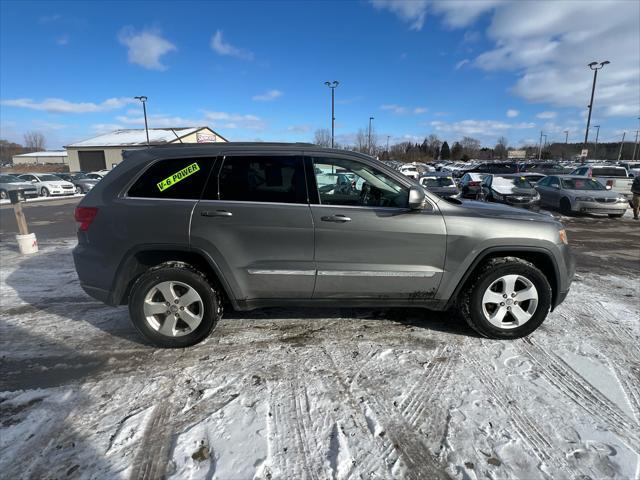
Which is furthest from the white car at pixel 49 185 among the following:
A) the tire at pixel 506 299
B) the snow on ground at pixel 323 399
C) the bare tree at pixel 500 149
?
the bare tree at pixel 500 149

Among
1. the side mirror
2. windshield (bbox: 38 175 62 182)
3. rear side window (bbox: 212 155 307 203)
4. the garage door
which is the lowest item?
windshield (bbox: 38 175 62 182)

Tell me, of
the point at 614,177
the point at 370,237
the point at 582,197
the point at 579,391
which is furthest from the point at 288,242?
the point at 614,177

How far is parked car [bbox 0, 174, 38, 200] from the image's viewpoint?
20406 millimetres

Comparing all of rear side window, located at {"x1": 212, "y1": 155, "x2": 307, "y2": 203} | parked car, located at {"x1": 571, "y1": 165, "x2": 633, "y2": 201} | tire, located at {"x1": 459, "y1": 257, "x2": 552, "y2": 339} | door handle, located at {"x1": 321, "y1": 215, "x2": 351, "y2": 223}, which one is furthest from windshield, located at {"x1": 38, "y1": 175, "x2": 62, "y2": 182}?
parked car, located at {"x1": 571, "y1": 165, "x2": 633, "y2": 201}

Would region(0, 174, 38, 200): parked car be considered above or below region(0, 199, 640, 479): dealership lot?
above

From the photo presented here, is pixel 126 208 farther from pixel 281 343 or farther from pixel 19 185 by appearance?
pixel 19 185

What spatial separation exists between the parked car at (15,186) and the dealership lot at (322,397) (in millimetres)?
21631

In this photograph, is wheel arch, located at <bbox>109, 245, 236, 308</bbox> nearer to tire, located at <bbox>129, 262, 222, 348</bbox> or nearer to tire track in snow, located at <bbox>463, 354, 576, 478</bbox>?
tire, located at <bbox>129, 262, 222, 348</bbox>

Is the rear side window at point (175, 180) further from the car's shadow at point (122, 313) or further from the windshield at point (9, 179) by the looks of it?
the windshield at point (9, 179)

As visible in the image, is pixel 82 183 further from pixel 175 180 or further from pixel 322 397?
pixel 322 397

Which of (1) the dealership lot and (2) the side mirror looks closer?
(1) the dealership lot

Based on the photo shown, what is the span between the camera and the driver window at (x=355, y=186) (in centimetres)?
335

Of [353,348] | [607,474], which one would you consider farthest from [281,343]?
[607,474]

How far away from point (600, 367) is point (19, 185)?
27147 millimetres
